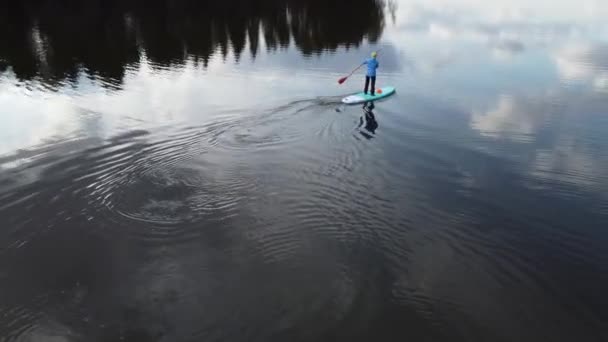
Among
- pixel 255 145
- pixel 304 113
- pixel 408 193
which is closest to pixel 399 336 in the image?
pixel 408 193

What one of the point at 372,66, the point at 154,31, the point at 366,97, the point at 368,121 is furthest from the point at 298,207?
the point at 154,31

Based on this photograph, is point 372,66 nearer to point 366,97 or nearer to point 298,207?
point 366,97

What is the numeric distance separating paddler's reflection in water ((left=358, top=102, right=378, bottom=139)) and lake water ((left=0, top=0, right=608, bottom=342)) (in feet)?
0.41

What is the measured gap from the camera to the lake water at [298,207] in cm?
806

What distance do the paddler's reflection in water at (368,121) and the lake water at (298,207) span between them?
124 mm

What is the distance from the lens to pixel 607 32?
149ft

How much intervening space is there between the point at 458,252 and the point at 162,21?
46.3 meters

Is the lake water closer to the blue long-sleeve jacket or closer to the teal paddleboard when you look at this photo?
the teal paddleboard

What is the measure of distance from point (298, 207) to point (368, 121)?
817 centimetres

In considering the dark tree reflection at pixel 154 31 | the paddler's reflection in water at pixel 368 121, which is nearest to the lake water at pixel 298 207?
the paddler's reflection in water at pixel 368 121

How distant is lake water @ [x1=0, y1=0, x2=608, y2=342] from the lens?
806cm

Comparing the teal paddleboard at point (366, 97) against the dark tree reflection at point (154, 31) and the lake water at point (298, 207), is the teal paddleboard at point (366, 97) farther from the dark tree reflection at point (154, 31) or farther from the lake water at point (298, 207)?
the dark tree reflection at point (154, 31)

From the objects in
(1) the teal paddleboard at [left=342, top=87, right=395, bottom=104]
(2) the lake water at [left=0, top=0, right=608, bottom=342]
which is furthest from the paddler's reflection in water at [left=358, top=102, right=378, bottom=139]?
(1) the teal paddleboard at [left=342, top=87, right=395, bottom=104]

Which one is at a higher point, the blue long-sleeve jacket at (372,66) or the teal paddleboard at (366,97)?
the blue long-sleeve jacket at (372,66)
